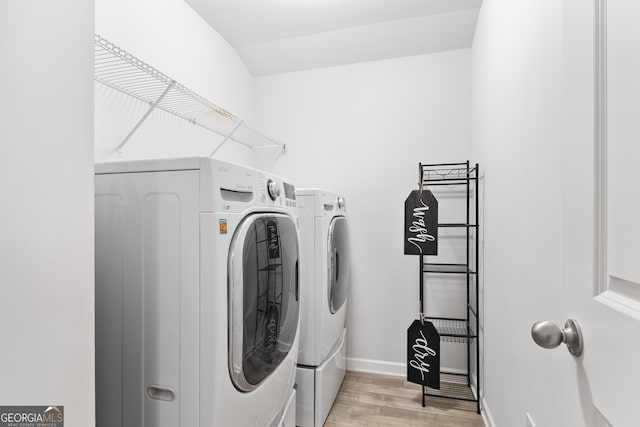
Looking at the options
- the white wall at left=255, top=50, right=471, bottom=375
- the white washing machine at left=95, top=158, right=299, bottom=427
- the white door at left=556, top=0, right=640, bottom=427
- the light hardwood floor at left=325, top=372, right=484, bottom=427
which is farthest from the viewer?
the white wall at left=255, top=50, right=471, bottom=375

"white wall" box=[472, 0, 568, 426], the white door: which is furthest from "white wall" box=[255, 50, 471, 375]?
the white door

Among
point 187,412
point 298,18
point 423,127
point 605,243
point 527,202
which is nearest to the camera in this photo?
point 605,243

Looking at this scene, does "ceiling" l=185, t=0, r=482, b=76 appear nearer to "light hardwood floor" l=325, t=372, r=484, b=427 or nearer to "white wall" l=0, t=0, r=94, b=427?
"white wall" l=0, t=0, r=94, b=427

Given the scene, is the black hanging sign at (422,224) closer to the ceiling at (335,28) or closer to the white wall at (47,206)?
the ceiling at (335,28)

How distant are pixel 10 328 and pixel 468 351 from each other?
247cm

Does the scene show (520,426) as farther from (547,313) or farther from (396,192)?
(396,192)

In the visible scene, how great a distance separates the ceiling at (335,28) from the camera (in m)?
2.13

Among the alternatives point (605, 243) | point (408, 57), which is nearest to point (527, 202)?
point (605, 243)

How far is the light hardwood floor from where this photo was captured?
1.96 m

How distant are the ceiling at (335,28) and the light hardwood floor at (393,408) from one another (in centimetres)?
253

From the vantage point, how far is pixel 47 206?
59 cm

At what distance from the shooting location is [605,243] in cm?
48

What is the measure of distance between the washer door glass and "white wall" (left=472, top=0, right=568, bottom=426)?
0.88m

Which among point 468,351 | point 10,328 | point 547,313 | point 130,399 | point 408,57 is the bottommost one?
point 468,351
